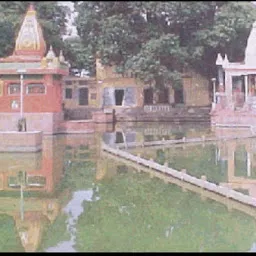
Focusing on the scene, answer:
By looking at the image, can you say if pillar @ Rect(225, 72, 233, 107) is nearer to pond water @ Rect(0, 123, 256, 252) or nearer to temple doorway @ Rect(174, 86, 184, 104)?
temple doorway @ Rect(174, 86, 184, 104)

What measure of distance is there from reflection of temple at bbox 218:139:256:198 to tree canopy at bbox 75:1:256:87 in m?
10.2

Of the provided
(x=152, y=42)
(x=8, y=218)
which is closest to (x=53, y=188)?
(x=8, y=218)

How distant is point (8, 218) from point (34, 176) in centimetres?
389

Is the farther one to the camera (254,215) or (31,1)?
(254,215)

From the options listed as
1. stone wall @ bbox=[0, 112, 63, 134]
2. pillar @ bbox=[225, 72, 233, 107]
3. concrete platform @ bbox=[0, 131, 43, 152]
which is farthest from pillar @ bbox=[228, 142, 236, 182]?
pillar @ bbox=[225, 72, 233, 107]

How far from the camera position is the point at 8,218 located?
31.1ft

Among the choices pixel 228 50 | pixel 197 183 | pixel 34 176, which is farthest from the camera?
pixel 228 50

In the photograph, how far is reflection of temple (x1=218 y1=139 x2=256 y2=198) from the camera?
11.9m

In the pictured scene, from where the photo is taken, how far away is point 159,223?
905 cm

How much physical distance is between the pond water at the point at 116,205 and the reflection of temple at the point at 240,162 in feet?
0.07

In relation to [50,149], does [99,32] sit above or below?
above

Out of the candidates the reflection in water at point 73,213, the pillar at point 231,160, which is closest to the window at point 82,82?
the pillar at point 231,160

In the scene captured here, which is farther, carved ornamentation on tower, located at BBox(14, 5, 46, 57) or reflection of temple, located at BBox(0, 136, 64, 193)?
carved ornamentation on tower, located at BBox(14, 5, 46, 57)

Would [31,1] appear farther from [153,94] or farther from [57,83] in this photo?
[153,94]
